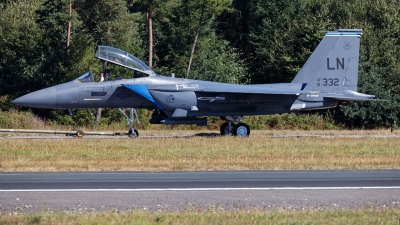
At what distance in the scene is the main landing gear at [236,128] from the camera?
24.8 m

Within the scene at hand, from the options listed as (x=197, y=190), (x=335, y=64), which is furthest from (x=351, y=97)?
(x=197, y=190)

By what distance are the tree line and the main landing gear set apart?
33.7ft

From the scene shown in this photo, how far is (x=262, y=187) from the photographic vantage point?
11.7 meters

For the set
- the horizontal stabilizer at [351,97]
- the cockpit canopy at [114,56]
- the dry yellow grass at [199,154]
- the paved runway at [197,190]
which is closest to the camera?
the paved runway at [197,190]

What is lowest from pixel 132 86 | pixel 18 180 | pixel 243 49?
pixel 18 180

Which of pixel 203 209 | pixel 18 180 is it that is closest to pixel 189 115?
pixel 18 180

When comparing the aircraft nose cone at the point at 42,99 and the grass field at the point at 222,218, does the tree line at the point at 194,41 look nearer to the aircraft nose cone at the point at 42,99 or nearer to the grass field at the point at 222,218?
the aircraft nose cone at the point at 42,99

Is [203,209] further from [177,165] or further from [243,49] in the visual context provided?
[243,49]

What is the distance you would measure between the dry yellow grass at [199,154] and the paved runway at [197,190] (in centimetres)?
123

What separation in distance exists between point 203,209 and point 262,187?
2.21 meters

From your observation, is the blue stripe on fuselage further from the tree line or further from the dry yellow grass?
the tree line

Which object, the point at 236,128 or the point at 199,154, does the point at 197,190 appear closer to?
the point at 199,154

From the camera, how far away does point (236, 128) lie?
81.7 feet

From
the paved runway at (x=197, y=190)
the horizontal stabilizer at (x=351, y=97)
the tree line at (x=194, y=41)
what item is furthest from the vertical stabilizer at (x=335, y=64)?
the paved runway at (x=197, y=190)
